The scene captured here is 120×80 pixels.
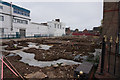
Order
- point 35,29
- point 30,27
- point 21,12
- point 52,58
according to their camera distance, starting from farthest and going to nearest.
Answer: point 35,29 < point 30,27 < point 21,12 < point 52,58

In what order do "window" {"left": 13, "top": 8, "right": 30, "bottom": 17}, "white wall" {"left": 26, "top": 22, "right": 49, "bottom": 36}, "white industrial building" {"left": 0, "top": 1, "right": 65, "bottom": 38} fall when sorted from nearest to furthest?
"white industrial building" {"left": 0, "top": 1, "right": 65, "bottom": 38}
"window" {"left": 13, "top": 8, "right": 30, "bottom": 17}
"white wall" {"left": 26, "top": 22, "right": 49, "bottom": 36}

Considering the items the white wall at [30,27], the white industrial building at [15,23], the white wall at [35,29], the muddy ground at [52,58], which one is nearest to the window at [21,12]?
the white industrial building at [15,23]

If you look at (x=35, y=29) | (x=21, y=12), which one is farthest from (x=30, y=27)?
(x=21, y=12)

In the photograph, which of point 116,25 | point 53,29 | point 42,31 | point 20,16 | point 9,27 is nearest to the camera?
point 116,25

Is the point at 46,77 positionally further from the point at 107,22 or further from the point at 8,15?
the point at 8,15

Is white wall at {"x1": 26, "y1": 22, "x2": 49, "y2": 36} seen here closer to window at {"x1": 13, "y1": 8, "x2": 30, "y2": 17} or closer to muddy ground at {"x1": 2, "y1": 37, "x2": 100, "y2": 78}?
window at {"x1": 13, "y1": 8, "x2": 30, "y2": 17}

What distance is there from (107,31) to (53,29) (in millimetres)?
37419

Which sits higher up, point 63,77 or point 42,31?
point 42,31

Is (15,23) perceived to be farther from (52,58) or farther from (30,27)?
(52,58)

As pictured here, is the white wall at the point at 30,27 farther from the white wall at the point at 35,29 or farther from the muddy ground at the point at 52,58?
the muddy ground at the point at 52,58

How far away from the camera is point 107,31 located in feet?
9.43

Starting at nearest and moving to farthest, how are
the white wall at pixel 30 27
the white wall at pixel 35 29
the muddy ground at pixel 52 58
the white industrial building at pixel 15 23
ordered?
the muddy ground at pixel 52 58
the white industrial building at pixel 15 23
the white wall at pixel 30 27
the white wall at pixel 35 29

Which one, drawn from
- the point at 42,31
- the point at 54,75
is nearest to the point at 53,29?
the point at 42,31

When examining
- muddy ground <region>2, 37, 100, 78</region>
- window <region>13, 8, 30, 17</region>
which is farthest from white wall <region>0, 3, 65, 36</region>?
muddy ground <region>2, 37, 100, 78</region>
